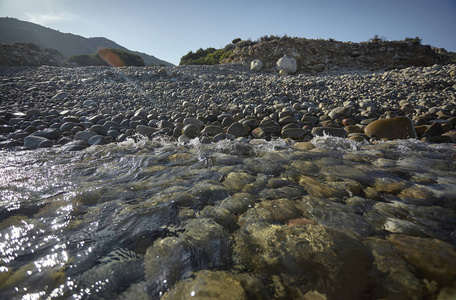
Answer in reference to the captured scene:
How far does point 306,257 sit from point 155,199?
1224 millimetres

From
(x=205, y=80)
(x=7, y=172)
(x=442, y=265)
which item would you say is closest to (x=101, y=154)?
(x=7, y=172)

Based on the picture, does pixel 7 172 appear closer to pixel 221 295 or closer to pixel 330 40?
pixel 221 295

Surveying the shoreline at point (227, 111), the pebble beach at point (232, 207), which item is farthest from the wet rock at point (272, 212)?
the shoreline at point (227, 111)

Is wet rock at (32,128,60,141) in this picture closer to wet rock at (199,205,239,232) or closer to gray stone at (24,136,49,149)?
gray stone at (24,136,49,149)

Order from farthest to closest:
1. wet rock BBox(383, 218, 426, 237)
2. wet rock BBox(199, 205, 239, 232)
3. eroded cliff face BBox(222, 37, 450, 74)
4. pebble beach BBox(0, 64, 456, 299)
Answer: eroded cliff face BBox(222, 37, 450, 74)
wet rock BBox(199, 205, 239, 232)
wet rock BBox(383, 218, 426, 237)
pebble beach BBox(0, 64, 456, 299)

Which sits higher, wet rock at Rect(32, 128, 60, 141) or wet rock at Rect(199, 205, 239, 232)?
wet rock at Rect(32, 128, 60, 141)

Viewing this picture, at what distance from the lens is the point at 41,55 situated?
15.0 m

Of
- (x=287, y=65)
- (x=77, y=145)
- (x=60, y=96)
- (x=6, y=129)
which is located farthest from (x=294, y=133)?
(x=287, y=65)

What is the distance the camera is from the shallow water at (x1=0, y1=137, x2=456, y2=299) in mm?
1096

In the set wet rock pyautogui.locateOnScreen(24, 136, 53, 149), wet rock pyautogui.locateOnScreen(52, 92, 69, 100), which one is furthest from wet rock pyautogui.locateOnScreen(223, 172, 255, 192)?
wet rock pyautogui.locateOnScreen(52, 92, 69, 100)

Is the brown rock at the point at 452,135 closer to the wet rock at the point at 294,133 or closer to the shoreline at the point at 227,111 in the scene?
the shoreline at the point at 227,111

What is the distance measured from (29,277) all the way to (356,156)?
3.14 m

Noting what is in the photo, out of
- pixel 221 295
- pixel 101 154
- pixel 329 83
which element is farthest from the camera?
pixel 329 83

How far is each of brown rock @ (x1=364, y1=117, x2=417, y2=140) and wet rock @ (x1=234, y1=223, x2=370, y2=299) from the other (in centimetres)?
278
